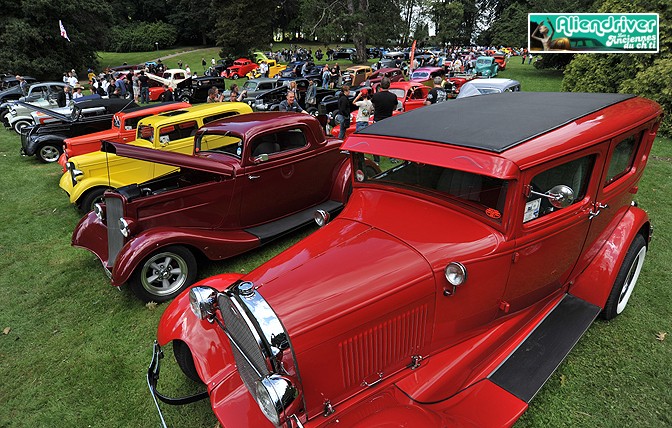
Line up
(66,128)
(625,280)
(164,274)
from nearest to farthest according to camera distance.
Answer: (625,280), (164,274), (66,128)

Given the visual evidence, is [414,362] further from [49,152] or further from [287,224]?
[49,152]

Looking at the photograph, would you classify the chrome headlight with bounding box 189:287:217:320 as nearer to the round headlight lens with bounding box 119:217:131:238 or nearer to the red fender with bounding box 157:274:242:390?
the red fender with bounding box 157:274:242:390

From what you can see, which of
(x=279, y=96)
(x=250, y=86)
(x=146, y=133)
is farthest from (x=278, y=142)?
(x=250, y=86)

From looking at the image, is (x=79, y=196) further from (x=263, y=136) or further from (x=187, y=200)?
(x=263, y=136)

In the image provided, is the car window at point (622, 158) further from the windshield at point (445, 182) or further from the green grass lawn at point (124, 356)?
the green grass lawn at point (124, 356)

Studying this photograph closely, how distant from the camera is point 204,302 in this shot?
292 centimetres

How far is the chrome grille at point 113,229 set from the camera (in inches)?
206

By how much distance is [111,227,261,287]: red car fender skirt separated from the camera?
15.5 ft

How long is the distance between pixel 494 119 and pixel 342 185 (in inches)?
149

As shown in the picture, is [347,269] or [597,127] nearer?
[347,269]

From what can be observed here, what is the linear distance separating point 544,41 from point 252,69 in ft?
76.4


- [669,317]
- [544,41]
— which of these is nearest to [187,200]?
[669,317]

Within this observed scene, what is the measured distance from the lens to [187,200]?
214 inches

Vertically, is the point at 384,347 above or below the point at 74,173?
above
